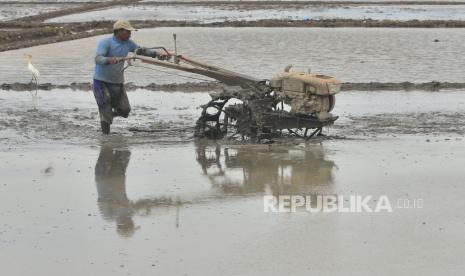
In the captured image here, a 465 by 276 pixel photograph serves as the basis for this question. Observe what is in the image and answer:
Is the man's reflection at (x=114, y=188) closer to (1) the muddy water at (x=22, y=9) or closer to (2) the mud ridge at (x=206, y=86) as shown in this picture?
(2) the mud ridge at (x=206, y=86)

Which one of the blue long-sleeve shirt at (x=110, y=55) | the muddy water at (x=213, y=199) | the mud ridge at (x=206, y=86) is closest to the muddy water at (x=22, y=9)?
the mud ridge at (x=206, y=86)

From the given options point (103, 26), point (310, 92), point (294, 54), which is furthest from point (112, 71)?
point (103, 26)

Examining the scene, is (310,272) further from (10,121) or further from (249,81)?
(10,121)

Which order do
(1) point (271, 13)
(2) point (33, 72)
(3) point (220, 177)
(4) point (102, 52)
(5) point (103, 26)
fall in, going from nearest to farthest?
(3) point (220, 177), (4) point (102, 52), (2) point (33, 72), (5) point (103, 26), (1) point (271, 13)

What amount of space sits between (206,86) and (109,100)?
4.99 meters

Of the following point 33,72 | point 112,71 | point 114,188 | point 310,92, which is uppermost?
point 112,71

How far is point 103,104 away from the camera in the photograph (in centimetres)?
1080

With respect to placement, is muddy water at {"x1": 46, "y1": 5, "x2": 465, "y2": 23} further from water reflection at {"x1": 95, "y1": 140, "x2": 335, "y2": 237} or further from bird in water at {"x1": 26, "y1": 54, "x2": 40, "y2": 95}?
water reflection at {"x1": 95, "y1": 140, "x2": 335, "y2": 237}

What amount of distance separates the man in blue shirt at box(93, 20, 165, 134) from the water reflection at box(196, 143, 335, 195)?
150 cm

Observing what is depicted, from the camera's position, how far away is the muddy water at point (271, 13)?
3744 cm

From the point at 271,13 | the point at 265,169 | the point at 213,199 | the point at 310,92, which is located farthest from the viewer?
the point at 271,13

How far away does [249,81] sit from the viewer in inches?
401

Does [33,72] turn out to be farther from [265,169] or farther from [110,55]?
[265,169]

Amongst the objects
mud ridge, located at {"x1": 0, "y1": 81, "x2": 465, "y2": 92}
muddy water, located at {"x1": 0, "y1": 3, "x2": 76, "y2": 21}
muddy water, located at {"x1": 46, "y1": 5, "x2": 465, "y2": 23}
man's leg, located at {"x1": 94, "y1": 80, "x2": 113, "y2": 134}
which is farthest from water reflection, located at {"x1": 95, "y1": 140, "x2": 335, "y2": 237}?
muddy water, located at {"x1": 0, "y1": 3, "x2": 76, "y2": 21}
